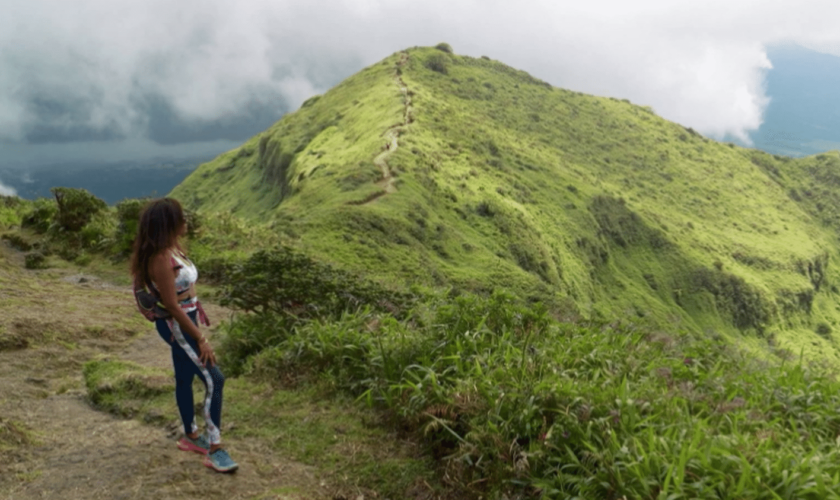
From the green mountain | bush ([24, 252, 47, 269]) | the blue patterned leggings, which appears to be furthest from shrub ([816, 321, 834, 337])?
the blue patterned leggings

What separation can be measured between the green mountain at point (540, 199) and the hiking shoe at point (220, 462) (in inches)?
192

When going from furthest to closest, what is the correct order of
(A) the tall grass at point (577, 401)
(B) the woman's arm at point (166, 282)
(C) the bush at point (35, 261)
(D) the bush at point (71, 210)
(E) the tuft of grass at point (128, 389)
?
(D) the bush at point (71, 210) → (C) the bush at point (35, 261) → (E) the tuft of grass at point (128, 389) → (B) the woman's arm at point (166, 282) → (A) the tall grass at point (577, 401)

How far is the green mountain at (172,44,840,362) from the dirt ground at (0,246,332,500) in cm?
473

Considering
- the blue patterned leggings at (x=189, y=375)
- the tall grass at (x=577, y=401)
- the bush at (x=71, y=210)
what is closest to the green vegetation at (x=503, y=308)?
the tall grass at (x=577, y=401)

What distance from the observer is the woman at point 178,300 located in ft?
14.5

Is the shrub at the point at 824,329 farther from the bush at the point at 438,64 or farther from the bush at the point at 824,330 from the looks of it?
the bush at the point at 438,64

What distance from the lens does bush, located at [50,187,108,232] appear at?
55.6ft

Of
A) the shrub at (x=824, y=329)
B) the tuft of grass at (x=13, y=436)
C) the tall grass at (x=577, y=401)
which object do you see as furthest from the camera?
the shrub at (x=824, y=329)

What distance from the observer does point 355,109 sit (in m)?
67.7

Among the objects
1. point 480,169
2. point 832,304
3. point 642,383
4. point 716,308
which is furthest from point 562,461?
point 832,304

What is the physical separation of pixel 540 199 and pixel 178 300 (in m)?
52.3

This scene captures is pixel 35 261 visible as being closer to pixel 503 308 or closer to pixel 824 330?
pixel 503 308

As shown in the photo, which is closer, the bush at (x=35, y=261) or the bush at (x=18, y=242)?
the bush at (x=35, y=261)

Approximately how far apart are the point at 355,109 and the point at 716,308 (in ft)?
145
